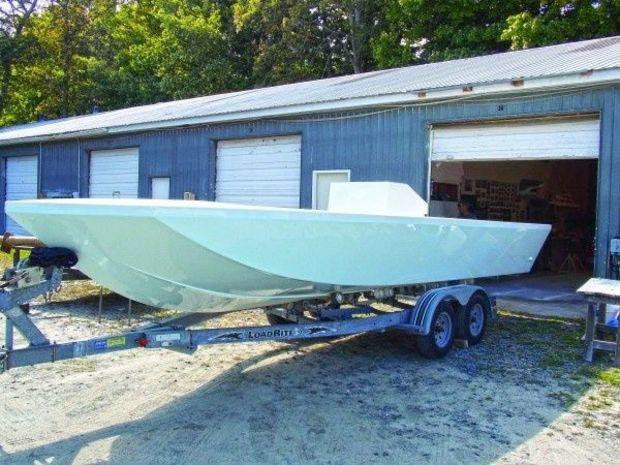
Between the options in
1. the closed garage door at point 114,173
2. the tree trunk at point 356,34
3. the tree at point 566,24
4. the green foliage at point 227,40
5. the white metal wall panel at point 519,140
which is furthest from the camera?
the tree trunk at point 356,34

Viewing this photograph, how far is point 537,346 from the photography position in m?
6.27

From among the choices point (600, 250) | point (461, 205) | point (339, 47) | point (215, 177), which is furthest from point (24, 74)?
point (600, 250)

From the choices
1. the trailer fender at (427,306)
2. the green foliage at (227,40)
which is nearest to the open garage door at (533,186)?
the trailer fender at (427,306)

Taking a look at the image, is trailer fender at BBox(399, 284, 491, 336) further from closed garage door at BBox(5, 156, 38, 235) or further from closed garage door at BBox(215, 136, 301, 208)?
closed garage door at BBox(5, 156, 38, 235)

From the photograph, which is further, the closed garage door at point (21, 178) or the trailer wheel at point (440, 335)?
the closed garage door at point (21, 178)

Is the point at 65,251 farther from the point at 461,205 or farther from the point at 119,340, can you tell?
the point at 461,205

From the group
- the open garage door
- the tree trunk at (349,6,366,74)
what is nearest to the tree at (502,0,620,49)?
the open garage door

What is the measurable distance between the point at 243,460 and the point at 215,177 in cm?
1014

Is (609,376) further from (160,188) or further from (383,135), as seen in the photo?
(160,188)

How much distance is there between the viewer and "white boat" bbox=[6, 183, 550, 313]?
3.77m

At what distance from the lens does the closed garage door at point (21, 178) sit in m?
18.5

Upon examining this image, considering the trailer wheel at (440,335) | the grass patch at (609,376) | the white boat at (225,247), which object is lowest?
the grass patch at (609,376)

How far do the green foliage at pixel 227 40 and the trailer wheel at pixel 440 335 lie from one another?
1598 centimetres

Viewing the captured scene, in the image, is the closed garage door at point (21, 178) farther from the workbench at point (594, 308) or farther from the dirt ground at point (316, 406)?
the workbench at point (594, 308)
